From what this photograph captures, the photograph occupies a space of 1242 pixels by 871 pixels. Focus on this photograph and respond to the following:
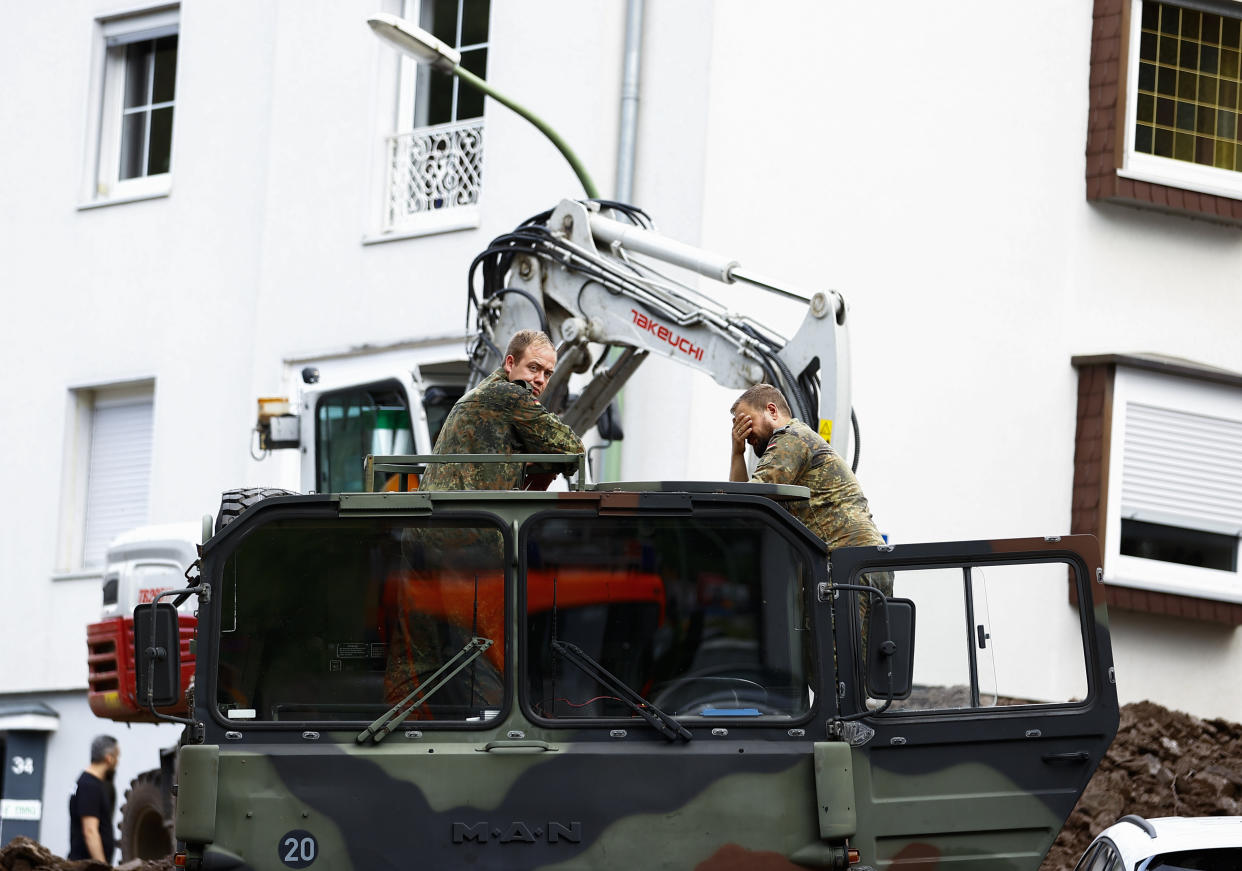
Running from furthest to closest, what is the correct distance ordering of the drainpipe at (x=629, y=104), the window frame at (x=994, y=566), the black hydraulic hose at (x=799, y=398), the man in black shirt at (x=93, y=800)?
1. the drainpipe at (x=629, y=104)
2. the man in black shirt at (x=93, y=800)
3. the black hydraulic hose at (x=799, y=398)
4. the window frame at (x=994, y=566)

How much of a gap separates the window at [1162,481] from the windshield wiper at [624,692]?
9091mm

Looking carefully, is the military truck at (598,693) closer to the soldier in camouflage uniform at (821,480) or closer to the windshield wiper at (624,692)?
the windshield wiper at (624,692)

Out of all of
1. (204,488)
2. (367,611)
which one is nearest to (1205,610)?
(204,488)

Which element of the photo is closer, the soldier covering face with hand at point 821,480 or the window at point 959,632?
the window at point 959,632

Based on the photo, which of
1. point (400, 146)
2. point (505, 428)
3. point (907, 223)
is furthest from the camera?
point (400, 146)

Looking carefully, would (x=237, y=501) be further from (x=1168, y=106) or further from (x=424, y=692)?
(x=1168, y=106)

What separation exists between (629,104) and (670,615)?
30.8 ft

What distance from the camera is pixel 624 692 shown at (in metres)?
7.20

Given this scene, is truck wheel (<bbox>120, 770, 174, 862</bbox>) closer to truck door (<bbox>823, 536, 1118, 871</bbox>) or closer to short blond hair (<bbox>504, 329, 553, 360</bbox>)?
short blond hair (<bbox>504, 329, 553, 360</bbox>)

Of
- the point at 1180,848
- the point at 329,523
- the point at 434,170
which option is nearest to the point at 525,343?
the point at 329,523

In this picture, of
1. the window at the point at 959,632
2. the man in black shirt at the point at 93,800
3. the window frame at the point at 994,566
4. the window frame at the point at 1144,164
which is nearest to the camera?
the window frame at the point at 994,566

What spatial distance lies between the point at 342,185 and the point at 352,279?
866 mm

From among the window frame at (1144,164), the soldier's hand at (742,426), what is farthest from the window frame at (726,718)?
the window frame at (1144,164)

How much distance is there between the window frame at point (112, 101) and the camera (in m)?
19.9
